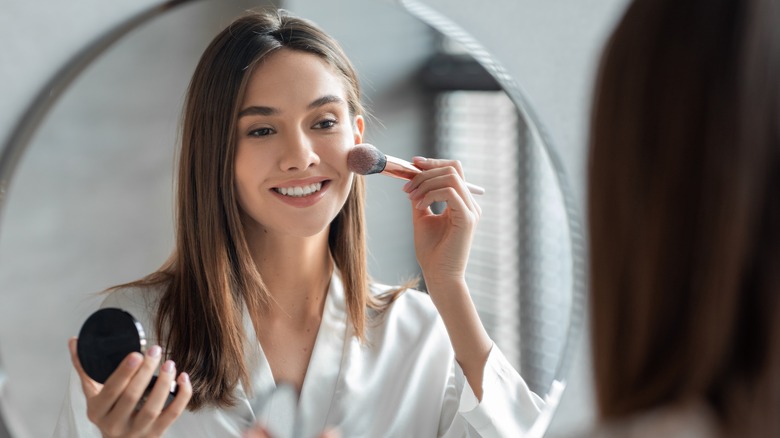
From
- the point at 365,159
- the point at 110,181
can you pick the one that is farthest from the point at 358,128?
the point at 110,181

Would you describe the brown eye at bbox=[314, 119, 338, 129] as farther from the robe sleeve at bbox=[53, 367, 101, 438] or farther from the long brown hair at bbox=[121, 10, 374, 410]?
the robe sleeve at bbox=[53, 367, 101, 438]

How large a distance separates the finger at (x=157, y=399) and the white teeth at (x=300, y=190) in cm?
12

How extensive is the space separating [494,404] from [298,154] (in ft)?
0.72

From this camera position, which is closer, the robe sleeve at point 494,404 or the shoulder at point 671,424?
the shoulder at point 671,424

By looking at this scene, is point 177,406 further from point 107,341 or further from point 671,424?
point 671,424

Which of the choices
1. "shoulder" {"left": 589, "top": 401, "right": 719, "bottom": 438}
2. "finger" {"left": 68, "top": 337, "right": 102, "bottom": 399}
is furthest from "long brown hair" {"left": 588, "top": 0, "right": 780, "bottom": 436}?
"finger" {"left": 68, "top": 337, "right": 102, "bottom": 399}

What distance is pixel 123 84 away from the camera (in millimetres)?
498

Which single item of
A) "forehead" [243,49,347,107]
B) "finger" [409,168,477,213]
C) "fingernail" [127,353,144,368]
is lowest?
"fingernail" [127,353,144,368]

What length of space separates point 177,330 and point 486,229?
0.71 feet

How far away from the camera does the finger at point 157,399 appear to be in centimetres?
49

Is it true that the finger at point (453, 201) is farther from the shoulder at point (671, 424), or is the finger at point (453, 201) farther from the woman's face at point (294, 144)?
the shoulder at point (671, 424)

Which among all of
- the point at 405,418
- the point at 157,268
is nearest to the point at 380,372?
the point at 405,418

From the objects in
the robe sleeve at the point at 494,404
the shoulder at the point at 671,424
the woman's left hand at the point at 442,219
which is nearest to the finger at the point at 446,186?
the woman's left hand at the point at 442,219

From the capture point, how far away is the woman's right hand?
49 cm
